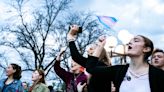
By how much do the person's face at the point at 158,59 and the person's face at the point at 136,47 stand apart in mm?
1479

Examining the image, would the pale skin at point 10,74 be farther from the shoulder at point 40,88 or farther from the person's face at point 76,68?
the person's face at point 76,68

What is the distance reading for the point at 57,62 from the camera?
237 inches

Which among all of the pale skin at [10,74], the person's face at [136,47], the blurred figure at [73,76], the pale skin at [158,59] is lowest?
the pale skin at [10,74]

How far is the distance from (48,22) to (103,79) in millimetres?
26264

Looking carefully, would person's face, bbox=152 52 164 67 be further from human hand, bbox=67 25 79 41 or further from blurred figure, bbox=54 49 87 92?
human hand, bbox=67 25 79 41

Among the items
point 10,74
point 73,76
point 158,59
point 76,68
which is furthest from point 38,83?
point 158,59

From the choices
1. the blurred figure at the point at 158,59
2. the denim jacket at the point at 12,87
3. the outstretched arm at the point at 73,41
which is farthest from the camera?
the denim jacket at the point at 12,87

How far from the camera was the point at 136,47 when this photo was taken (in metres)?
3.93

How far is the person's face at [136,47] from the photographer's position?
12.8ft

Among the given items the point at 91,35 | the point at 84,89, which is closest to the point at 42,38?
the point at 91,35

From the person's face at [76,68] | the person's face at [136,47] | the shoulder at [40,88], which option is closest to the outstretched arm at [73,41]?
the person's face at [136,47]

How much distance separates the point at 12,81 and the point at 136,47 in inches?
140

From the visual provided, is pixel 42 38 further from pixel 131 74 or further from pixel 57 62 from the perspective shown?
pixel 131 74

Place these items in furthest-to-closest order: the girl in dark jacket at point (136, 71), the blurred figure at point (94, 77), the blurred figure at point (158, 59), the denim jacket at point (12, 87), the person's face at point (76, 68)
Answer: the denim jacket at point (12, 87) < the person's face at point (76, 68) < the blurred figure at point (158, 59) < the blurred figure at point (94, 77) < the girl in dark jacket at point (136, 71)
